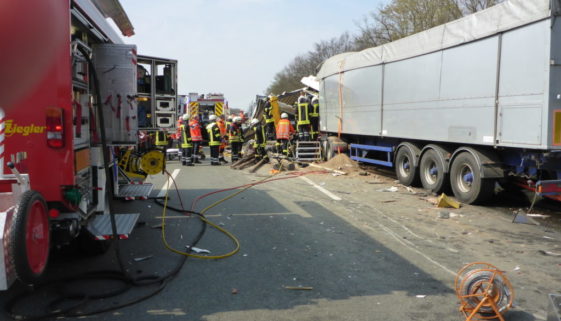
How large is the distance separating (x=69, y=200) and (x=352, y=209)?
5291 millimetres

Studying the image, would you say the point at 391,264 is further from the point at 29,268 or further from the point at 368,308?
the point at 29,268

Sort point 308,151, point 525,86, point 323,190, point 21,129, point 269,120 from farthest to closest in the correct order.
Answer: point 269,120 < point 308,151 < point 323,190 < point 525,86 < point 21,129

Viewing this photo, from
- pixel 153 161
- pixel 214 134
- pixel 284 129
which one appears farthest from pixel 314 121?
pixel 153 161

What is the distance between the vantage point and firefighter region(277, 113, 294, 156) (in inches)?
655

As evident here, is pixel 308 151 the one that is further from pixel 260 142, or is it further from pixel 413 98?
pixel 413 98

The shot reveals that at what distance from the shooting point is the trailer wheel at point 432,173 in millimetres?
9562

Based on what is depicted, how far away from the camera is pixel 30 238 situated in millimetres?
3451

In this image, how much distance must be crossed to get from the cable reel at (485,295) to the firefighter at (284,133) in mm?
→ 12870

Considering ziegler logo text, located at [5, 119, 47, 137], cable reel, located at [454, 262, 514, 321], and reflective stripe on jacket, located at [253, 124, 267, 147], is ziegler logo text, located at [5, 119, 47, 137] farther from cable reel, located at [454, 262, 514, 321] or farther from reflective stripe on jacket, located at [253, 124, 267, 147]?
reflective stripe on jacket, located at [253, 124, 267, 147]

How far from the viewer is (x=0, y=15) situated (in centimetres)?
390

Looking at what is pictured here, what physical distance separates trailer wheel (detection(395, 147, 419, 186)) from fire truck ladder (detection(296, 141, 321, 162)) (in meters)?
4.87

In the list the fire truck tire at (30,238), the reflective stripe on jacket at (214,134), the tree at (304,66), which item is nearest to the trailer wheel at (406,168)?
the reflective stripe on jacket at (214,134)

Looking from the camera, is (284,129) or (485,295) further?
(284,129)

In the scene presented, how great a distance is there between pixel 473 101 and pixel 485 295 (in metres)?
5.66
